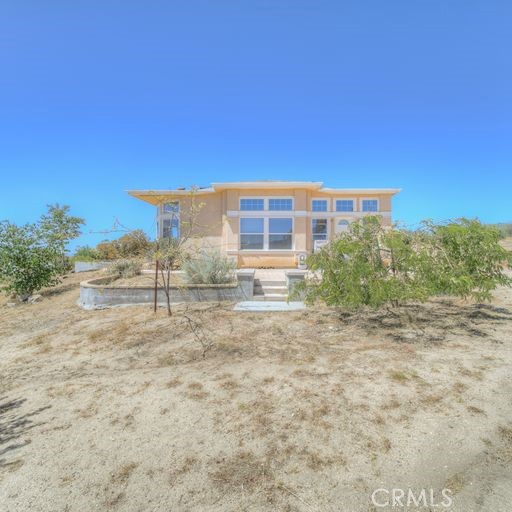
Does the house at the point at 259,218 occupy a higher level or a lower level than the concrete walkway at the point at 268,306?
higher

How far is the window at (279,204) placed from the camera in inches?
608

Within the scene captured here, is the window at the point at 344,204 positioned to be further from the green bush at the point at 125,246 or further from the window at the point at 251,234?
the green bush at the point at 125,246

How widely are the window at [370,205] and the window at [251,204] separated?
17.5ft

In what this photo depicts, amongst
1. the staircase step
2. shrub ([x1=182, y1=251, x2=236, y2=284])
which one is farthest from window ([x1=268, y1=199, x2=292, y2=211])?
shrub ([x1=182, y1=251, x2=236, y2=284])

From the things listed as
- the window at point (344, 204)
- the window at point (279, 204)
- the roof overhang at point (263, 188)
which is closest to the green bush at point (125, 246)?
the roof overhang at point (263, 188)

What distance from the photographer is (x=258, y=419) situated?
3254 mm

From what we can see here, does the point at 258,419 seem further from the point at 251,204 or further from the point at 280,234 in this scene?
the point at 251,204

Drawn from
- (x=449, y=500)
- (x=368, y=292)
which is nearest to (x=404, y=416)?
(x=449, y=500)

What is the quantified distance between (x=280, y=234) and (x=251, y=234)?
4.69ft

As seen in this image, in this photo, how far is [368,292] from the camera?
552 cm

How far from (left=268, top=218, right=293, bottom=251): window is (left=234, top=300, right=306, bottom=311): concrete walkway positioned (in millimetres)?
7001

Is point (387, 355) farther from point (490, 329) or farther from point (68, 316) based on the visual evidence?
point (68, 316)

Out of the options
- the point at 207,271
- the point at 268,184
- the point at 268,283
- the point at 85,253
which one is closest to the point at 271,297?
the point at 268,283

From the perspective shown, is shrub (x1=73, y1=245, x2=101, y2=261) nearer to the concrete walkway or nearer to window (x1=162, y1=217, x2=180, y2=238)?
window (x1=162, y1=217, x2=180, y2=238)
